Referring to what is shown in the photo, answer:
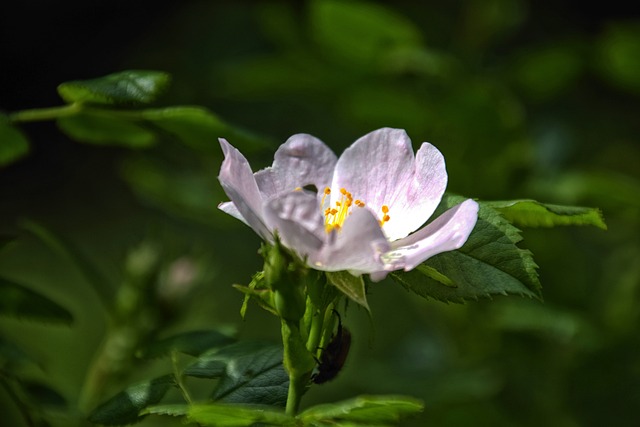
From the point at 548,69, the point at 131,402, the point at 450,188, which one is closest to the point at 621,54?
the point at 548,69

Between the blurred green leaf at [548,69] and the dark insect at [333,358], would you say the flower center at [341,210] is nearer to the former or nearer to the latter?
the dark insect at [333,358]

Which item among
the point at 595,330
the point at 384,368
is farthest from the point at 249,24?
the point at 595,330

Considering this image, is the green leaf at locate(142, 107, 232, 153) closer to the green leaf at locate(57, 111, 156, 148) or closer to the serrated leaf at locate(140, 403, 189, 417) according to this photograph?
the green leaf at locate(57, 111, 156, 148)

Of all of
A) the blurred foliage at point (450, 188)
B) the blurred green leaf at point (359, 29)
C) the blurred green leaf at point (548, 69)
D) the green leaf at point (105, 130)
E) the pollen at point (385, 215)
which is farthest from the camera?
the blurred green leaf at point (548, 69)

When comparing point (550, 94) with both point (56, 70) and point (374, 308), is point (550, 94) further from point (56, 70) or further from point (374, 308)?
point (56, 70)

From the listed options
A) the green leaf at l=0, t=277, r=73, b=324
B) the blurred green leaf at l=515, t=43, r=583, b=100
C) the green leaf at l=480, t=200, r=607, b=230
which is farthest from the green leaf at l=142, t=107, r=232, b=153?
the blurred green leaf at l=515, t=43, r=583, b=100

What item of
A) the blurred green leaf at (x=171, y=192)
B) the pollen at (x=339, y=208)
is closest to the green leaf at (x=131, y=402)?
the pollen at (x=339, y=208)
